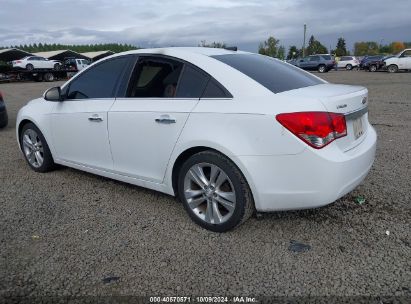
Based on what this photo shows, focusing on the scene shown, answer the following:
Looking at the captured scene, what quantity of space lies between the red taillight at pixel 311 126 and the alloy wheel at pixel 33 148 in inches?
141

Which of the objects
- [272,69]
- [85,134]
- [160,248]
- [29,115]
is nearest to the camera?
[160,248]

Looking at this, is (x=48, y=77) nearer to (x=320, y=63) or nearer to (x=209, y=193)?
(x=320, y=63)

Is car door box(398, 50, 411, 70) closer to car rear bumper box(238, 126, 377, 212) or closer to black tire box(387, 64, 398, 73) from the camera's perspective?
black tire box(387, 64, 398, 73)

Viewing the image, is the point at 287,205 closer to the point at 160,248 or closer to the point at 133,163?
the point at 160,248

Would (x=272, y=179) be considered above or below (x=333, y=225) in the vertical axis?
above

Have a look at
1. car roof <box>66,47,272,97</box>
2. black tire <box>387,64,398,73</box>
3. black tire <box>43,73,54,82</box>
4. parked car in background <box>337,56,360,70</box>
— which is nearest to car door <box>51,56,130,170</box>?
car roof <box>66,47,272,97</box>

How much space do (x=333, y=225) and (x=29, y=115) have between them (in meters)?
4.01

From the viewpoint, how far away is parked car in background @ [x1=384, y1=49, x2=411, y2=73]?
3011cm

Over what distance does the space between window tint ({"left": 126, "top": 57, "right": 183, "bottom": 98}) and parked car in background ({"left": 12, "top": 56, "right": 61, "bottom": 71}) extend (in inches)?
1320

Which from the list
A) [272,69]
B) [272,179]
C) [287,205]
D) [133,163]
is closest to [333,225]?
[287,205]

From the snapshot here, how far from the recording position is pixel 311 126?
283cm

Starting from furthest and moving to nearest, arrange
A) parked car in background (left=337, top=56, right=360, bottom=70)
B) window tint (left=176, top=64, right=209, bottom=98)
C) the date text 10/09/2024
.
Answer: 1. parked car in background (left=337, top=56, right=360, bottom=70)
2. window tint (left=176, top=64, right=209, bottom=98)
3. the date text 10/09/2024

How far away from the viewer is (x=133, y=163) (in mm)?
3896

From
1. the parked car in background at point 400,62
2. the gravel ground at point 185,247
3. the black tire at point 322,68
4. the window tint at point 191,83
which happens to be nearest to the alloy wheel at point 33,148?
the gravel ground at point 185,247
